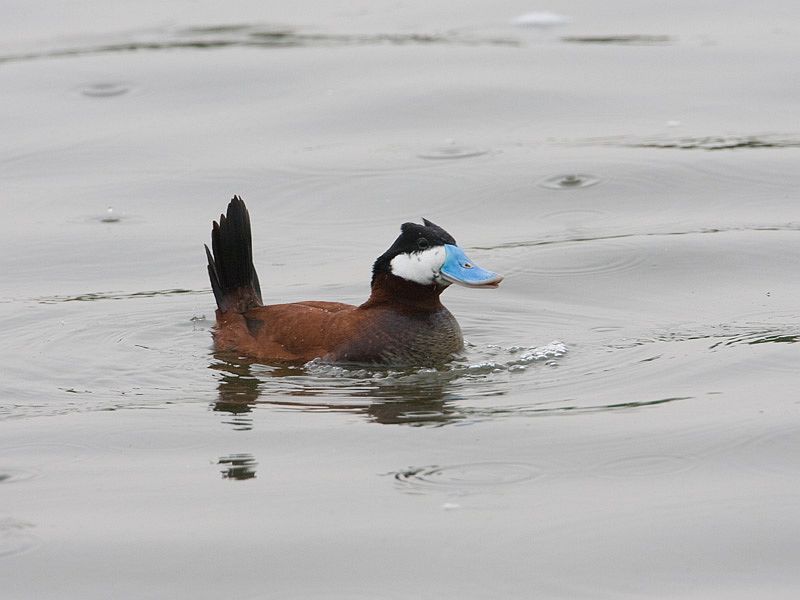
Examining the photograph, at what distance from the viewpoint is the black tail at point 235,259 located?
28.7ft

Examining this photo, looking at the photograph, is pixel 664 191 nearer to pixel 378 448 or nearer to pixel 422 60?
pixel 422 60

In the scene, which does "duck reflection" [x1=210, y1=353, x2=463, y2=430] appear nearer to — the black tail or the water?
the water

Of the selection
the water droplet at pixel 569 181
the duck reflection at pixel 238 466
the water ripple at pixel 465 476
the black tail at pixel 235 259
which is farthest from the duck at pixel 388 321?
the water droplet at pixel 569 181

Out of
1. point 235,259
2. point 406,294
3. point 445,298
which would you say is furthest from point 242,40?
point 406,294

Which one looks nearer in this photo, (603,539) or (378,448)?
(603,539)

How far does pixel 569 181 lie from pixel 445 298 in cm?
220

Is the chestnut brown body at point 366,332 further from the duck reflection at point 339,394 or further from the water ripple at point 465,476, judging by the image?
the water ripple at point 465,476

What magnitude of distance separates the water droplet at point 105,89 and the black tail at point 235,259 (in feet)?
19.4

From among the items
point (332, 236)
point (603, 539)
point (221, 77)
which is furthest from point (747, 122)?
point (603, 539)

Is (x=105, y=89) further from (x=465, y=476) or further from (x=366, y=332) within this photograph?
(x=465, y=476)

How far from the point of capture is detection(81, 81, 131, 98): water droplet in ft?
47.0

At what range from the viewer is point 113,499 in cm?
595

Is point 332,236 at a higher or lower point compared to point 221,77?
lower

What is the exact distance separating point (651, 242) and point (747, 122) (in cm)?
293
